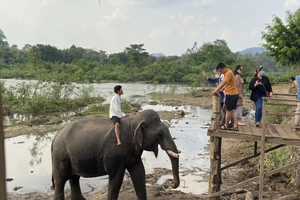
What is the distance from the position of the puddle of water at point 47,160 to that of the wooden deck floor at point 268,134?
339 cm

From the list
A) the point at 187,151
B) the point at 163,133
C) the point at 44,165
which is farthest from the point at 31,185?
the point at 187,151

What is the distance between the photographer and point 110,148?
21.1 feet

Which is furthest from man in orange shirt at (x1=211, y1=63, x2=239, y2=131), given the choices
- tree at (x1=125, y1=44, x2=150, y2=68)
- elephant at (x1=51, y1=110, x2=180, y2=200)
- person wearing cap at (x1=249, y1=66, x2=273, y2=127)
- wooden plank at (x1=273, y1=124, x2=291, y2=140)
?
tree at (x1=125, y1=44, x2=150, y2=68)

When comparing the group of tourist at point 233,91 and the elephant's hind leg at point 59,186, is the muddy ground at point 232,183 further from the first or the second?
the group of tourist at point 233,91

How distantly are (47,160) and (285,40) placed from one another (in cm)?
2048

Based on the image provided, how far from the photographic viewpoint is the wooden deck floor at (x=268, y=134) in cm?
606

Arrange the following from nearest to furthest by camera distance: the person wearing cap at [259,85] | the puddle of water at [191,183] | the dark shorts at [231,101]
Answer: the dark shorts at [231,101] < the person wearing cap at [259,85] < the puddle of water at [191,183]

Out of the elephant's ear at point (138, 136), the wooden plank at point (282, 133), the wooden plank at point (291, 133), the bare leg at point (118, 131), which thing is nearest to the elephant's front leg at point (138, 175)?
the elephant's ear at point (138, 136)

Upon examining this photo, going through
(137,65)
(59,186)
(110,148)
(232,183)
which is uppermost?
(137,65)

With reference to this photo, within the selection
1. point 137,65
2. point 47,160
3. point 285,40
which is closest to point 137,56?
point 137,65

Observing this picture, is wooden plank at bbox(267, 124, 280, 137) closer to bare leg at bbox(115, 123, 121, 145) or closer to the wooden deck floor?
the wooden deck floor

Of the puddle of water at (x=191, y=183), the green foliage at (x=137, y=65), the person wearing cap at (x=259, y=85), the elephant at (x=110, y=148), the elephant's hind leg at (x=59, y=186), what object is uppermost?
the green foliage at (x=137, y=65)

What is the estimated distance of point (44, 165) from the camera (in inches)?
492

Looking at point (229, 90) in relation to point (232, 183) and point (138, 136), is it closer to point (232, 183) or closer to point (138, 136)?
point (138, 136)
